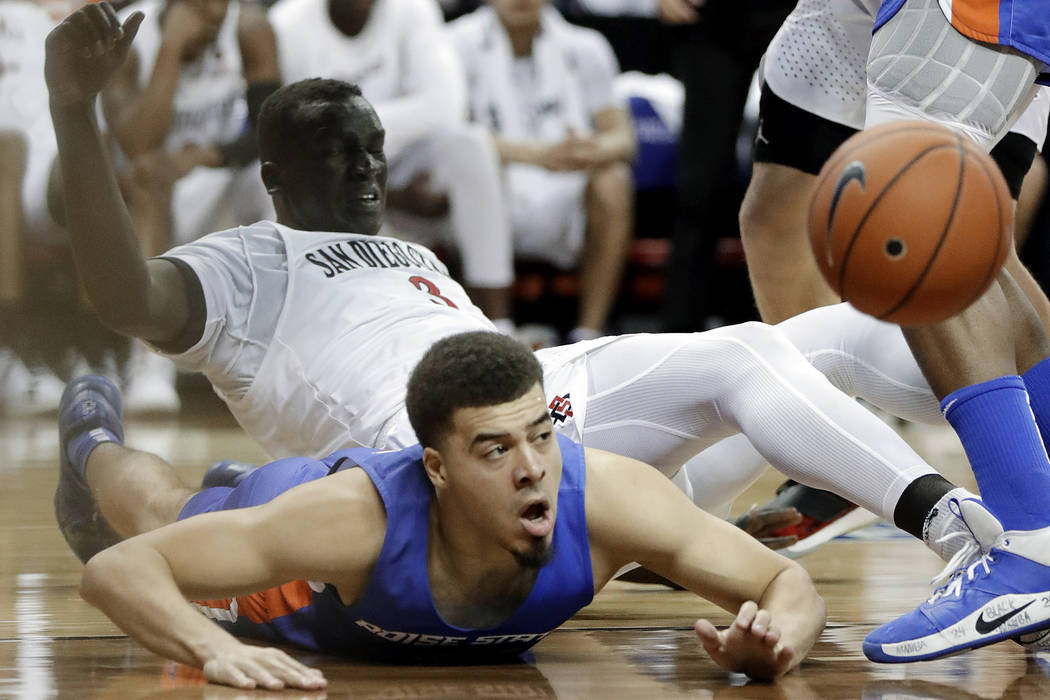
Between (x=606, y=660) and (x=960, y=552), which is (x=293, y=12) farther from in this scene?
(x=960, y=552)

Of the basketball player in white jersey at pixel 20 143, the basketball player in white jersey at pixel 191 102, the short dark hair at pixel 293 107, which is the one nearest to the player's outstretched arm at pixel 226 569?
the short dark hair at pixel 293 107

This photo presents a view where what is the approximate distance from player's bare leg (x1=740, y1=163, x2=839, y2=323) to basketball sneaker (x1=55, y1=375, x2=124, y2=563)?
1572mm

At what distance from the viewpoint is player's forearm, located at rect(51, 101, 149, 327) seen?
2.88 metres

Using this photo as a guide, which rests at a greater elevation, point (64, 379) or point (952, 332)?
point (952, 332)

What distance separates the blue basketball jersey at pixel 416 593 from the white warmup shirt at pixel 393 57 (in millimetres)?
4003

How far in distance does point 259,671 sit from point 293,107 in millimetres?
1601

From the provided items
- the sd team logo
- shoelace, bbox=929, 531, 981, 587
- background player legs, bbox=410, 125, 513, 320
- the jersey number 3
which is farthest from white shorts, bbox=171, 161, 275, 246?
shoelace, bbox=929, 531, 981, 587

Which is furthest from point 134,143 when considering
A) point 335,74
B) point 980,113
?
point 980,113

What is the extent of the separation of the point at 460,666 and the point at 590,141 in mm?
4825

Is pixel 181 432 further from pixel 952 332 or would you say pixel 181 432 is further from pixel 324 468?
pixel 952 332

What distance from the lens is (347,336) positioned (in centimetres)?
311

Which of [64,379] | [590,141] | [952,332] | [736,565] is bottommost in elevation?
[64,379]

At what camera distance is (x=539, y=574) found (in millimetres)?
2334

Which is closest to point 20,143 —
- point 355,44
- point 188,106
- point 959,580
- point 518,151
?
point 188,106
